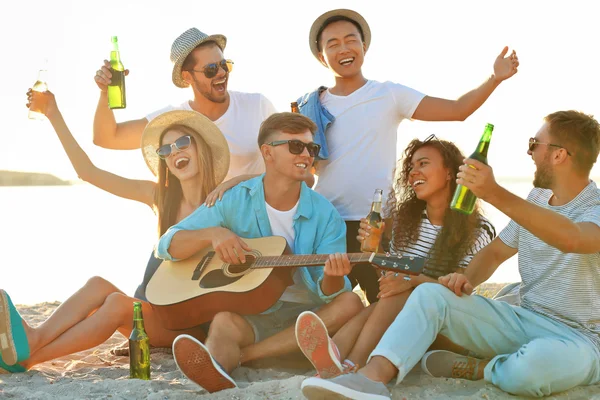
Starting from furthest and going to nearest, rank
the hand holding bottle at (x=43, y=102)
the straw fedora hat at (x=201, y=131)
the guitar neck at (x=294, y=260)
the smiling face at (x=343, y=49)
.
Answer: the hand holding bottle at (x=43, y=102)
the smiling face at (x=343, y=49)
the straw fedora hat at (x=201, y=131)
the guitar neck at (x=294, y=260)

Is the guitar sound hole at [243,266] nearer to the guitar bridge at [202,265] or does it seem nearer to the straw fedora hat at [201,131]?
the guitar bridge at [202,265]

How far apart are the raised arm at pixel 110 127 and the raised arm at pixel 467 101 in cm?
213

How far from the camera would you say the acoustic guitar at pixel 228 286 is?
4.29 meters

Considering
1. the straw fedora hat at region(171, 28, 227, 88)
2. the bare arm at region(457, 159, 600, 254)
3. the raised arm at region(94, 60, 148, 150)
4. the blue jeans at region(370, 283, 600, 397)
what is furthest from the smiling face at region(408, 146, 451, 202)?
the raised arm at region(94, 60, 148, 150)

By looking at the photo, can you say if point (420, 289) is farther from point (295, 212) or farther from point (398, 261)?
point (295, 212)

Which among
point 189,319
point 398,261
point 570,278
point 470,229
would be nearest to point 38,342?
point 189,319

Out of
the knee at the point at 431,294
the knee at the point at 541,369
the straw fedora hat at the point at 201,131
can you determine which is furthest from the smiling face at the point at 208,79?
the knee at the point at 541,369

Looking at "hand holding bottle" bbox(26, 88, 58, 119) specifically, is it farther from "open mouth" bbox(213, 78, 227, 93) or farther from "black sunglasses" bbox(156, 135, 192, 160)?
"open mouth" bbox(213, 78, 227, 93)

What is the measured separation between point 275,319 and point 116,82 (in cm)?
239

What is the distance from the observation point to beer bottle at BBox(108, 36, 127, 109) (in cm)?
572

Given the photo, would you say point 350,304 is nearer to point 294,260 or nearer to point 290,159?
point 294,260

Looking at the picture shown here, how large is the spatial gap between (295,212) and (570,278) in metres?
1.66

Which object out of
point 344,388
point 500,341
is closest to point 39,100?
point 344,388

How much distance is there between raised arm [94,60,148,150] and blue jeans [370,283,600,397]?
9.58ft
